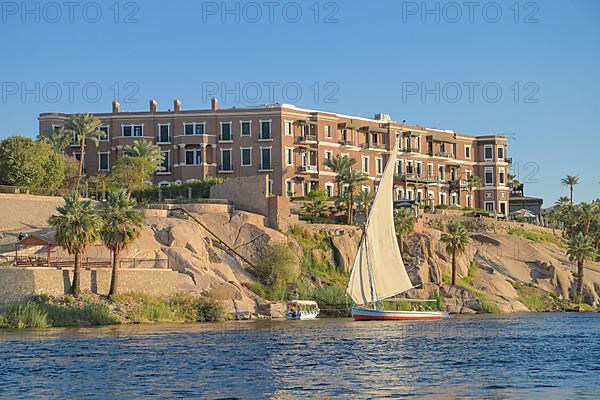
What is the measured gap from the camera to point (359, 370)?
1741 inches

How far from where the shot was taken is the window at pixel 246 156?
383 ft

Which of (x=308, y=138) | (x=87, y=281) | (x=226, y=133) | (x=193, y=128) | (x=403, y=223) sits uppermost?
(x=193, y=128)

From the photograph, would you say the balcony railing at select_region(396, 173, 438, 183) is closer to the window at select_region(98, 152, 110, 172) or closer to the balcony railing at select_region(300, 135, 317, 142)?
the balcony railing at select_region(300, 135, 317, 142)

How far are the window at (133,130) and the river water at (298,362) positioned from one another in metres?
50.6

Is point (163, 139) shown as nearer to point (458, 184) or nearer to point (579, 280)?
point (458, 184)

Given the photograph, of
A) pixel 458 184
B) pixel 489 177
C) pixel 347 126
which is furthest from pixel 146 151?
pixel 489 177

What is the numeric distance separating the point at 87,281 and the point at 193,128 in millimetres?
46024

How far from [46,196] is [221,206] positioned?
1618cm

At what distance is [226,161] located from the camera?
117000mm

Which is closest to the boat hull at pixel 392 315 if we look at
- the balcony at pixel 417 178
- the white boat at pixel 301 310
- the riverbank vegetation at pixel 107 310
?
the white boat at pixel 301 310

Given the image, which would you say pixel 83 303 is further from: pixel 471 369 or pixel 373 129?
pixel 373 129

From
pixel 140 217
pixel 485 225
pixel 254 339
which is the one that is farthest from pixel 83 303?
pixel 485 225

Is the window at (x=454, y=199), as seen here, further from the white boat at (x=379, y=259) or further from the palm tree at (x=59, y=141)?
the white boat at (x=379, y=259)

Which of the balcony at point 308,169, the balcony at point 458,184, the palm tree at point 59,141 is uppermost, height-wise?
the palm tree at point 59,141
